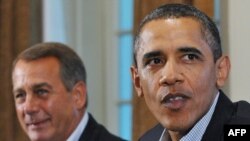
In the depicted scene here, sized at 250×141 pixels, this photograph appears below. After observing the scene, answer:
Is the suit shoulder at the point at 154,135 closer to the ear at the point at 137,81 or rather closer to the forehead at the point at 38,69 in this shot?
the ear at the point at 137,81

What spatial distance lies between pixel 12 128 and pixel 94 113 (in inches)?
24.9

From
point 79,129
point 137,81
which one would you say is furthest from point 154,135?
point 79,129

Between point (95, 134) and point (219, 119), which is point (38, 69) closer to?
point (95, 134)

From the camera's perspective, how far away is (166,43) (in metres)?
2.00

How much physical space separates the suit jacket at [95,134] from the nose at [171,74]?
4.01 ft

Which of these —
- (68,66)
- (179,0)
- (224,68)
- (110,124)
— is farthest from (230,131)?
(110,124)

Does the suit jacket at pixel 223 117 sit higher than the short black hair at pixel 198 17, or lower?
lower

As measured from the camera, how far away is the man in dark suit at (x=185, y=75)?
196cm

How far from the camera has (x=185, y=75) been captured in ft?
6.44

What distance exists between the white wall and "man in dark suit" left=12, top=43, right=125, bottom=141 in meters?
0.92

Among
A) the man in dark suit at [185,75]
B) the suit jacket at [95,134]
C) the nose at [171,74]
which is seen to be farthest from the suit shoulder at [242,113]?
the suit jacket at [95,134]

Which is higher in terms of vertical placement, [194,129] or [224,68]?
[224,68]

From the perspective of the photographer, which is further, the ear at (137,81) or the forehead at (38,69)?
the forehead at (38,69)

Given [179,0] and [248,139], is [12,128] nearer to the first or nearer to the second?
[179,0]
